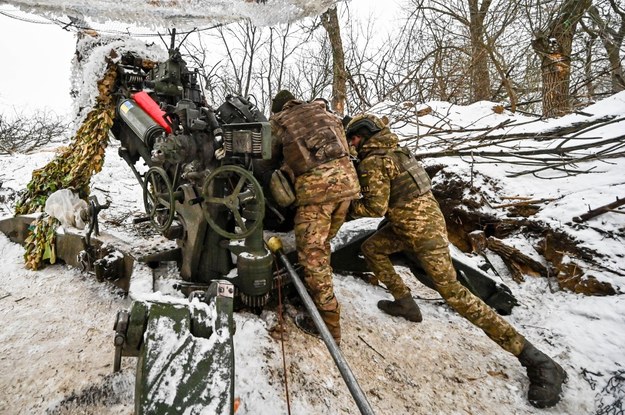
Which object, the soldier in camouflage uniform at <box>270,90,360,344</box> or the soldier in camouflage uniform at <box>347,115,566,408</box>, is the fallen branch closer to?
the soldier in camouflage uniform at <box>347,115,566,408</box>

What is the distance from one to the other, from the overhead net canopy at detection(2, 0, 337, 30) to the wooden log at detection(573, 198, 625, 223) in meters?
3.63

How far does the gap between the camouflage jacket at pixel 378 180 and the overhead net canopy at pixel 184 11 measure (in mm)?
2343

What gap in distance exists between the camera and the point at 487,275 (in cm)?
362

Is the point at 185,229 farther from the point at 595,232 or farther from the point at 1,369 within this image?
the point at 595,232

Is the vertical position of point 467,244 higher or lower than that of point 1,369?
higher

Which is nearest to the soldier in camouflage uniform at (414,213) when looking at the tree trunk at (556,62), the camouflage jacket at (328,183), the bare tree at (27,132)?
the camouflage jacket at (328,183)

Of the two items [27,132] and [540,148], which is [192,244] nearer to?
[540,148]

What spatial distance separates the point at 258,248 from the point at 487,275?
7.40 ft

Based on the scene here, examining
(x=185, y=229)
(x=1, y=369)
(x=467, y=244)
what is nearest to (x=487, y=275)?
(x=467, y=244)

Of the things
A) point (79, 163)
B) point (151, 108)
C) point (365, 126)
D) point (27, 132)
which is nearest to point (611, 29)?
point (365, 126)

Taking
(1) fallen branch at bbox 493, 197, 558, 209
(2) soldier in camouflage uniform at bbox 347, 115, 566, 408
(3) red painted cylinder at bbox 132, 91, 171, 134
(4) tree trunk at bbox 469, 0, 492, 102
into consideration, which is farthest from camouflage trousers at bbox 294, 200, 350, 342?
(4) tree trunk at bbox 469, 0, 492, 102

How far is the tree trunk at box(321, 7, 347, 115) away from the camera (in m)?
8.29

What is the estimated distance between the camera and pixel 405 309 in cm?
351

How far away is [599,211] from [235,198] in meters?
3.56
